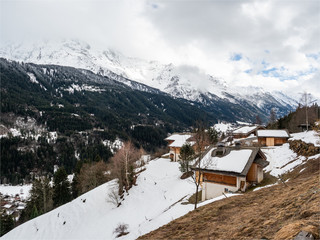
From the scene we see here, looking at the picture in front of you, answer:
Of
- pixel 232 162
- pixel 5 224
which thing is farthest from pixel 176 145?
pixel 5 224

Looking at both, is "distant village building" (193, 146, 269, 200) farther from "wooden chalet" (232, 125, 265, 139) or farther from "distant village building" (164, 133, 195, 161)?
"wooden chalet" (232, 125, 265, 139)

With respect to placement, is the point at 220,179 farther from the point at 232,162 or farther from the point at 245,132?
the point at 245,132

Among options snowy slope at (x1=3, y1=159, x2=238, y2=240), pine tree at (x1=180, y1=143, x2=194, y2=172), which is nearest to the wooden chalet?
pine tree at (x1=180, y1=143, x2=194, y2=172)

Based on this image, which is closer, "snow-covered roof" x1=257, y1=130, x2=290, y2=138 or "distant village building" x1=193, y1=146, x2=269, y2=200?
"distant village building" x1=193, y1=146, x2=269, y2=200

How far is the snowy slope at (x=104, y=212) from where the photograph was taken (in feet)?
100

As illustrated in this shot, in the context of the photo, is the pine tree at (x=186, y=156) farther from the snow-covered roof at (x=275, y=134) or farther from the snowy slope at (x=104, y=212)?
the snow-covered roof at (x=275, y=134)

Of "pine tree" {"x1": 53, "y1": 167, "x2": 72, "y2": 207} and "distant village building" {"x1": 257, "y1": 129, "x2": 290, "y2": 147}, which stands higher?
"distant village building" {"x1": 257, "y1": 129, "x2": 290, "y2": 147}

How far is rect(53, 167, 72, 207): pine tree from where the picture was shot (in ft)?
197

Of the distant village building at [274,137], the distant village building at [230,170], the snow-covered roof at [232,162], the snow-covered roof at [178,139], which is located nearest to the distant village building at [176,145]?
the snow-covered roof at [178,139]

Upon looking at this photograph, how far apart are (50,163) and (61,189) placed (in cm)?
11179

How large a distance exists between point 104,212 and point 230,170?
26.5 metres

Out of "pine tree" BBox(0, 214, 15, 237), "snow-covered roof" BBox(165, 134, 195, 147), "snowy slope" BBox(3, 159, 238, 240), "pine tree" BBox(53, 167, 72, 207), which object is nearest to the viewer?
"snowy slope" BBox(3, 159, 238, 240)

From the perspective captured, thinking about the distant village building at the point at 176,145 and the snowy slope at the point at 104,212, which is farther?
the distant village building at the point at 176,145

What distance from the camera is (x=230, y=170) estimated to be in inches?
888
